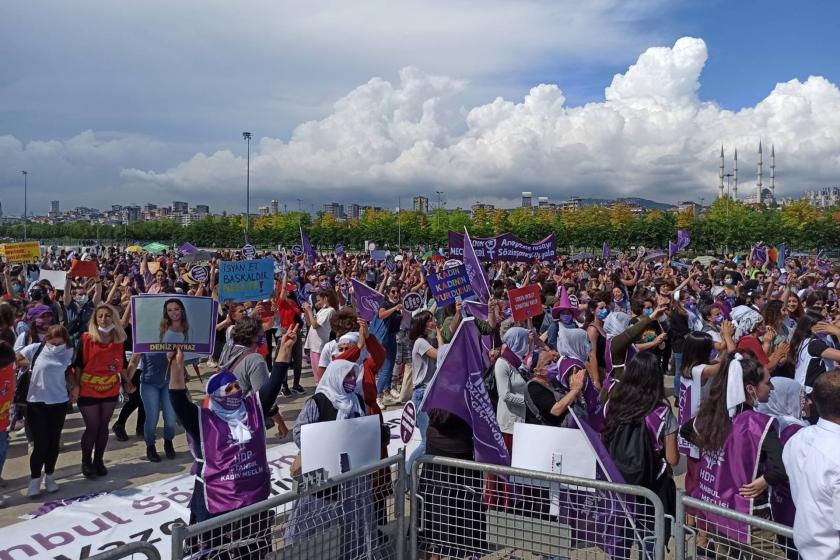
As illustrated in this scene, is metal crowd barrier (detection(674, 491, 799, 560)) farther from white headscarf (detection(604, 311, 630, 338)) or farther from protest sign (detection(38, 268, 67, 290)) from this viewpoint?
protest sign (detection(38, 268, 67, 290))

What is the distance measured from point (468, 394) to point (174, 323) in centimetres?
275

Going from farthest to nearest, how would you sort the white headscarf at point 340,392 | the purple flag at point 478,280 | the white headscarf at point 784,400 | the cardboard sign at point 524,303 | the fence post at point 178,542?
the purple flag at point 478,280 < the cardboard sign at point 524,303 < the white headscarf at point 784,400 < the white headscarf at point 340,392 < the fence post at point 178,542

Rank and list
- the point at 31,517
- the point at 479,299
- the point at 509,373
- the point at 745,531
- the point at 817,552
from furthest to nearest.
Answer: the point at 479,299 < the point at 31,517 < the point at 509,373 < the point at 745,531 < the point at 817,552

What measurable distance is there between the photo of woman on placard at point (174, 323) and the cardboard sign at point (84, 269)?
611cm

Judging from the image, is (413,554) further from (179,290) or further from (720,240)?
(720,240)

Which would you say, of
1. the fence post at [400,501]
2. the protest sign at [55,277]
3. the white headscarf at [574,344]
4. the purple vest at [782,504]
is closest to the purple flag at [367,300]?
the white headscarf at [574,344]

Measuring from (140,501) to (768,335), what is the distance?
6.77 metres

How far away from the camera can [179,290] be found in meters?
12.4

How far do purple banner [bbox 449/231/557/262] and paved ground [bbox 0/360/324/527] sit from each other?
778 centimetres

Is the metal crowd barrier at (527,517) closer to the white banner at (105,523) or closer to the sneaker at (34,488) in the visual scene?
the white banner at (105,523)

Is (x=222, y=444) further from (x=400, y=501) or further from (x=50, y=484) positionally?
(x=50, y=484)

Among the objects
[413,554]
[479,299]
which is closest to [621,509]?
[413,554]

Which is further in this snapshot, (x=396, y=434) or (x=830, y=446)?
(x=396, y=434)

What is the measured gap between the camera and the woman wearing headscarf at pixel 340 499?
3.34 metres
